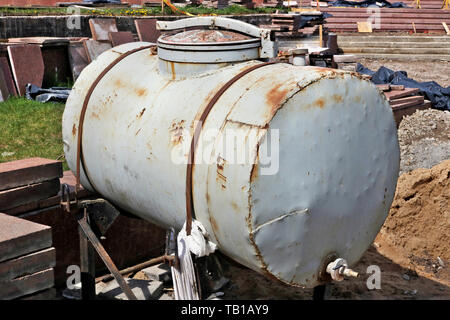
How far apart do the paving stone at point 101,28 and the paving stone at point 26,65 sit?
6.18 ft

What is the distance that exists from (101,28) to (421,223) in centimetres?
889

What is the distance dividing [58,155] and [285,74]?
474 cm

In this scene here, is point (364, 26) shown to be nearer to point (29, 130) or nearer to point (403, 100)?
point (403, 100)

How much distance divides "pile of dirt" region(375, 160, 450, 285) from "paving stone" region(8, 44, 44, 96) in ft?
23.8

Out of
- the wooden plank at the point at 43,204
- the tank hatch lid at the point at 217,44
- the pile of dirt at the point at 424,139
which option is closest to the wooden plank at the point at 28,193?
the wooden plank at the point at 43,204

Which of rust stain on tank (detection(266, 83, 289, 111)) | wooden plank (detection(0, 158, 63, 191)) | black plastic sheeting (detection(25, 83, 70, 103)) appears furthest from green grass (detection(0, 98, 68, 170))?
rust stain on tank (detection(266, 83, 289, 111))

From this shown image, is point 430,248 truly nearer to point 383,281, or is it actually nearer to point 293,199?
point 383,281

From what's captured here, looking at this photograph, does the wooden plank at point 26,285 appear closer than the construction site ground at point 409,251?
Yes

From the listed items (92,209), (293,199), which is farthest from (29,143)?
(293,199)

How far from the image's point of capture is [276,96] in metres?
3.82

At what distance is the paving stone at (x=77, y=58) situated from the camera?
1234cm

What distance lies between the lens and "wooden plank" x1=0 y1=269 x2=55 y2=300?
4.66 metres

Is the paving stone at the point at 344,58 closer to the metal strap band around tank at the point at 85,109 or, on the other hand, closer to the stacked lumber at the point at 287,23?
the stacked lumber at the point at 287,23
